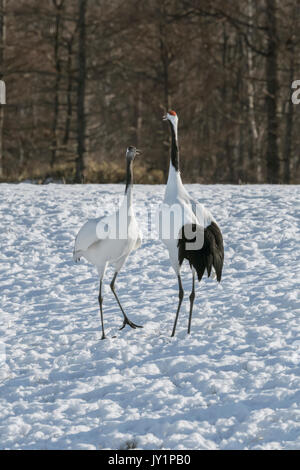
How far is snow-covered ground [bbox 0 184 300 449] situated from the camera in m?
5.18

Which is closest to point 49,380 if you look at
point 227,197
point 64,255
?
Result: point 64,255

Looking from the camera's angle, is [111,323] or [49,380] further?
[111,323]

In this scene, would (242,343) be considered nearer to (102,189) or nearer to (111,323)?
(111,323)

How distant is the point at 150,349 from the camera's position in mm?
Answer: 6781

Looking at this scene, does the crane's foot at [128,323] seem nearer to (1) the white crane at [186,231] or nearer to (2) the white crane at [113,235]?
(2) the white crane at [113,235]

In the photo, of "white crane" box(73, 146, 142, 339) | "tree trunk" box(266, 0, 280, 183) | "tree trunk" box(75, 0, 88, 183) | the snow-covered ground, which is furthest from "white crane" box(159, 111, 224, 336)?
"tree trunk" box(75, 0, 88, 183)

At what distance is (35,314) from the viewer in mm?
8312

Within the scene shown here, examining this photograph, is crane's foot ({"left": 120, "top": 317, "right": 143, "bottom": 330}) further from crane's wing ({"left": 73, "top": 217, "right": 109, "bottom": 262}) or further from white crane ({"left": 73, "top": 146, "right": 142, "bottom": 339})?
crane's wing ({"left": 73, "top": 217, "right": 109, "bottom": 262})

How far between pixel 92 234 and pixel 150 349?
141 centimetres

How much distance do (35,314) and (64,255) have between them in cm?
248

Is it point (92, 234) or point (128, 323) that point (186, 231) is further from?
point (128, 323)

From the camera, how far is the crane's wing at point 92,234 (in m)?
6.86

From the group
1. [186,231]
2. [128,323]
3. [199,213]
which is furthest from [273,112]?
[186,231]

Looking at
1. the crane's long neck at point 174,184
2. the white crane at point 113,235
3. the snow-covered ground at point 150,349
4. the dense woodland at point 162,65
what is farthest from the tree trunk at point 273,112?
the white crane at point 113,235
